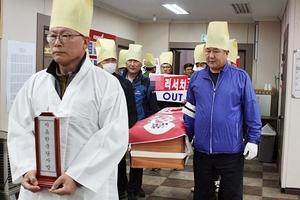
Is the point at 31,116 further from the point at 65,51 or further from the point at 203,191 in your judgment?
the point at 203,191

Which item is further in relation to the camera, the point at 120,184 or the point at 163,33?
the point at 163,33

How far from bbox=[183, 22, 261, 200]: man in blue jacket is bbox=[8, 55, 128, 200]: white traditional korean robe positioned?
3.38ft

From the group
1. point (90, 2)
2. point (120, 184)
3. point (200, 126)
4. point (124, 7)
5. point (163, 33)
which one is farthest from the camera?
point (163, 33)

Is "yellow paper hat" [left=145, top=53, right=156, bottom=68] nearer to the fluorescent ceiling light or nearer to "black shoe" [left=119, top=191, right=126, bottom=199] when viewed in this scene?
the fluorescent ceiling light

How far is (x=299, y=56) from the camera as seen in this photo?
3.64 metres

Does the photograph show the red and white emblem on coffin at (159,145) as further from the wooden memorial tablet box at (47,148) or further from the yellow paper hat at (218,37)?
the wooden memorial tablet box at (47,148)

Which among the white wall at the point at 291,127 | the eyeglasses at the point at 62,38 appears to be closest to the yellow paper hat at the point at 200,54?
the white wall at the point at 291,127

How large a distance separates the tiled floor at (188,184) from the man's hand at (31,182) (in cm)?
222

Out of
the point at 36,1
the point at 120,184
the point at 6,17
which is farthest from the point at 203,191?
the point at 36,1

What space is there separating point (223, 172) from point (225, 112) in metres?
0.41

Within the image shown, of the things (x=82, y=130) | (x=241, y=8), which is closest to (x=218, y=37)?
(x=82, y=130)

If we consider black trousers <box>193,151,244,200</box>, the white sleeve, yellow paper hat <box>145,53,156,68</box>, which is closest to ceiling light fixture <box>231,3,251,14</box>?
yellow paper hat <box>145,53,156,68</box>

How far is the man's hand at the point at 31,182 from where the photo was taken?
130 centimetres

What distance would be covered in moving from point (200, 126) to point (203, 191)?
0.47 metres
